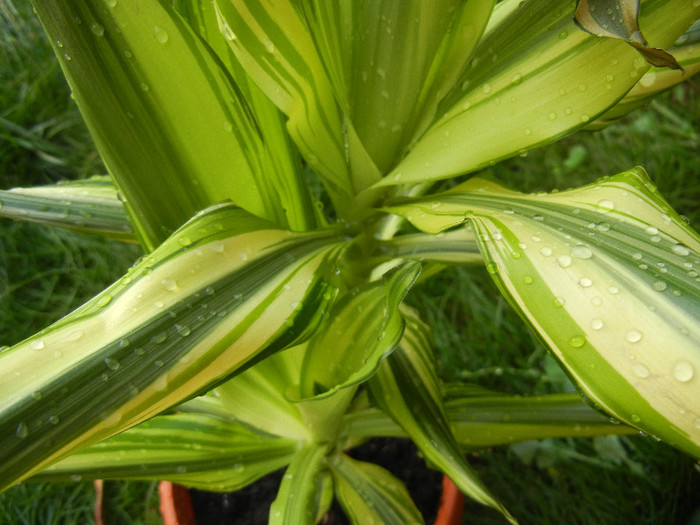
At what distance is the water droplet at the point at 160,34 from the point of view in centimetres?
37

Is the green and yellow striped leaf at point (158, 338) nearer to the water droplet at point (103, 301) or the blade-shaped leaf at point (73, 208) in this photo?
the water droplet at point (103, 301)

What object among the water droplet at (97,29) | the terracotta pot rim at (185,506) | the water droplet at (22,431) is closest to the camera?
the water droplet at (22,431)

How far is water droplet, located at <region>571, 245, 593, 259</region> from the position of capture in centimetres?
31

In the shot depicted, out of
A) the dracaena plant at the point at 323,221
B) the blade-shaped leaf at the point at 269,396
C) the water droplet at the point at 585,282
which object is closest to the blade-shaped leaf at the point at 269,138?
the dracaena plant at the point at 323,221

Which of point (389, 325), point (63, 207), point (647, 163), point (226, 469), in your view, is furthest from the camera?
point (647, 163)

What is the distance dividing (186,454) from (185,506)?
204 mm

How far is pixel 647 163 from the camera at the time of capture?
48.6 inches

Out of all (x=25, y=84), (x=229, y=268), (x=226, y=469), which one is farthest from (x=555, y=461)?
(x=25, y=84)

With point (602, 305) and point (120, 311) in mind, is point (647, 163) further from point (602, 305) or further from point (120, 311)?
point (120, 311)

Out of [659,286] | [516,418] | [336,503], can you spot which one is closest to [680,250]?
[659,286]

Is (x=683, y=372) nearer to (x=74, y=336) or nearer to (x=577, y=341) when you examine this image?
(x=577, y=341)

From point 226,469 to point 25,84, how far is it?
1.03 meters

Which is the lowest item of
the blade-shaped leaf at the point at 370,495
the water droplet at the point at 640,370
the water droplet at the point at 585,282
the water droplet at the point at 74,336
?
the blade-shaped leaf at the point at 370,495

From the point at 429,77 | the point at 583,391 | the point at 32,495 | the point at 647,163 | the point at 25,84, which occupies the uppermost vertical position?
the point at 25,84
